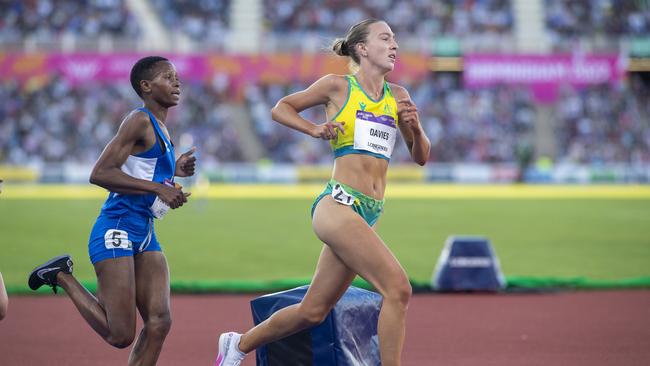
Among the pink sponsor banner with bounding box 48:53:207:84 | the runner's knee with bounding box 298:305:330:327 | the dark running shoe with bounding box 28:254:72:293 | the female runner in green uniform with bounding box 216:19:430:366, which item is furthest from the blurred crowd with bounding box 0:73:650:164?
the runner's knee with bounding box 298:305:330:327

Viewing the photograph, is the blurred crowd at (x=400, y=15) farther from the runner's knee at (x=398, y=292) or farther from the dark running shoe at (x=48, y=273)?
the runner's knee at (x=398, y=292)

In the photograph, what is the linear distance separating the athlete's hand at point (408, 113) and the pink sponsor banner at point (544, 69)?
2912 centimetres

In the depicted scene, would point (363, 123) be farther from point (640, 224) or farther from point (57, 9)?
point (57, 9)

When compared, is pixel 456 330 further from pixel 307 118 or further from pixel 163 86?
pixel 307 118

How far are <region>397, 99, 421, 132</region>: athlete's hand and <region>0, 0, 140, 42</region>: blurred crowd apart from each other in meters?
31.3

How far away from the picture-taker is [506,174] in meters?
32.9

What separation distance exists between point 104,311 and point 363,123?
199 cm

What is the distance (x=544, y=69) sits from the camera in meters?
34.3

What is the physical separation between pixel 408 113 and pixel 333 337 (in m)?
1.48

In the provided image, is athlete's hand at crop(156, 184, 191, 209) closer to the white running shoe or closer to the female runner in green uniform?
the female runner in green uniform

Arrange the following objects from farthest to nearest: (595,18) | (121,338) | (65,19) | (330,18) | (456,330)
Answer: (330,18), (595,18), (65,19), (456,330), (121,338)

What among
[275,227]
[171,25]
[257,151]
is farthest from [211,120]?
[275,227]

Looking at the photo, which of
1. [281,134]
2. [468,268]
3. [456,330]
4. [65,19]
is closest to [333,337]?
[456,330]

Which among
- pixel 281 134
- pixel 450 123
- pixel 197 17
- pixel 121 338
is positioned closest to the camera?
pixel 121 338
